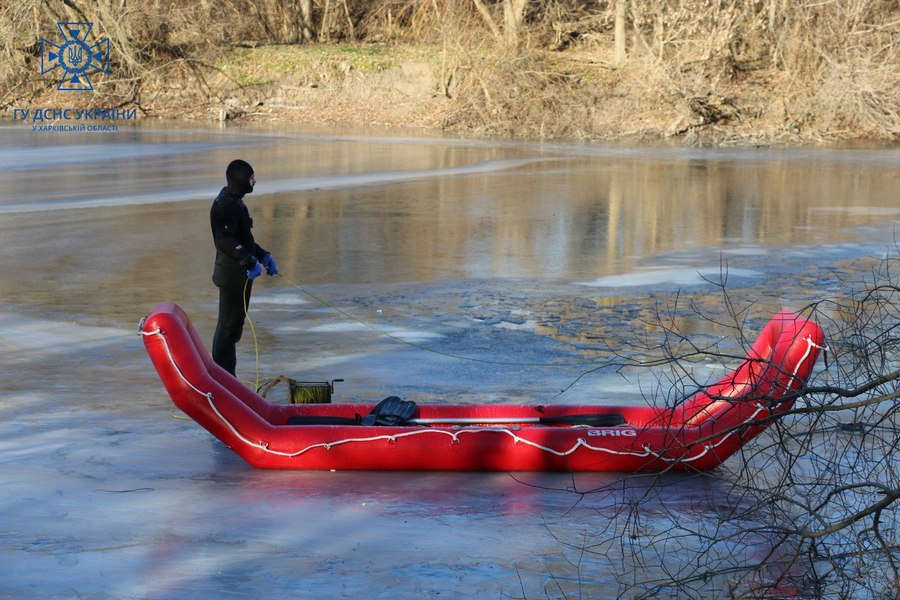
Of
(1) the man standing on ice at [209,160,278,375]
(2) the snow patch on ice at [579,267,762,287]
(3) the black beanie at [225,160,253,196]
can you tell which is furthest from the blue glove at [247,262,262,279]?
(2) the snow patch on ice at [579,267,762,287]

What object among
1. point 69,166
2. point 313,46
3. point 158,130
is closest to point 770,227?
point 69,166


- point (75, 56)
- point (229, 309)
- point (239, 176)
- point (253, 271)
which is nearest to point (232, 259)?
point (253, 271)

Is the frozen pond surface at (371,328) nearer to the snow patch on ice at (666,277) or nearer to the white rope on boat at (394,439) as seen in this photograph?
the snow patch on ice at (666,277)

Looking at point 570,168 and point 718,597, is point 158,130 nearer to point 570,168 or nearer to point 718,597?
point 570,168

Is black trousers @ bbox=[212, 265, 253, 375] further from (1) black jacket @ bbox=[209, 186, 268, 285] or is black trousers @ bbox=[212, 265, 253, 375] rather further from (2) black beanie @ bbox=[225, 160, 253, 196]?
(2) black beanie @ bbox=[225, 160, 253, 196]

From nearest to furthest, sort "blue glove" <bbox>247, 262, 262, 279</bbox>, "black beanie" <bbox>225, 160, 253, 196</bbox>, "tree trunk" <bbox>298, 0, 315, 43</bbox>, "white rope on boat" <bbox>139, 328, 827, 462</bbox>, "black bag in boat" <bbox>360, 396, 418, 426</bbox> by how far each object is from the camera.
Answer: "white rope on boat" <bbox>139, 328, 827, 462</bbox>, "black bag in boat" <bbox>360, 396, 418, 426</bbox>, "black beanie" <bbox>225, 160, 253, 196</bbox>, "blue glove" <bbox>247, 262, 262, 279</bbox>, "tree trunk" <bbox>298, 0, 315, 43</bbox>

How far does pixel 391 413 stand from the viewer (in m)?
7.77

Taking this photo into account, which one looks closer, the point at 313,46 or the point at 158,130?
the point at 158,130

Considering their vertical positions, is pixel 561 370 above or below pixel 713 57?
below

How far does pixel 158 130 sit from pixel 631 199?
20183mm

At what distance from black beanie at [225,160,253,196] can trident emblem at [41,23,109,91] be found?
37143mm

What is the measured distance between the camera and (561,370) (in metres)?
9.99

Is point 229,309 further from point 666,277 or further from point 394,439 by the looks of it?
point 666,277

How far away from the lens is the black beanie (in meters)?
8.84
